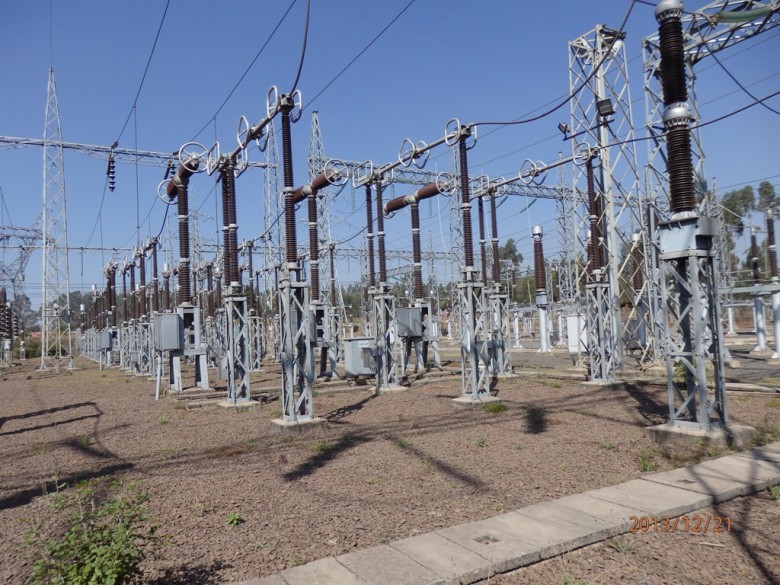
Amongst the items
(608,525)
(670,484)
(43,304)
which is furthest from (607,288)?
(43,304)

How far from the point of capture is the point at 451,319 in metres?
52.2

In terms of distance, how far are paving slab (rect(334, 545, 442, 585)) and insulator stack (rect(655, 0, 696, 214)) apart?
635 centimetres

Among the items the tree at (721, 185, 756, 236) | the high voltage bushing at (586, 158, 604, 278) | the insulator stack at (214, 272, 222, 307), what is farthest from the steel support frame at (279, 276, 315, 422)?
the tree at (721, 185, 756, 236)

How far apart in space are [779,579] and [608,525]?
134 cm

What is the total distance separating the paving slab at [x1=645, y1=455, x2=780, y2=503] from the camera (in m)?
6.38

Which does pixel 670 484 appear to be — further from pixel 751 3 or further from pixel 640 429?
pixel 751 3

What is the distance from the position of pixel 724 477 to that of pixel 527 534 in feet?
9.72

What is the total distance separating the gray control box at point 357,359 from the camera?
19.6 meters

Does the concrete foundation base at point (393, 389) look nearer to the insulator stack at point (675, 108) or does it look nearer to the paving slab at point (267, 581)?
the insulator stack at point (675, 108)

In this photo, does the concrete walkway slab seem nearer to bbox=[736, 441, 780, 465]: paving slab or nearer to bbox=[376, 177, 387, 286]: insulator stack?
bbox=[736, 441, 780, 465]: paving slab

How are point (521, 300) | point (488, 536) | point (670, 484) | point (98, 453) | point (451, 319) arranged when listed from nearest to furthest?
point (488, 536)
point (670, 484)
point (98, 453)
point (451, 319)
point (521, 300)

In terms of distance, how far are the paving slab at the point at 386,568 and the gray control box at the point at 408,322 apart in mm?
13062

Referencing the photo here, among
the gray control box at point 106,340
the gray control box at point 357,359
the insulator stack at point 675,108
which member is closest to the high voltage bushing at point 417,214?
the gray control box at point 357,359

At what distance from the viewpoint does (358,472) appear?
7.86m
